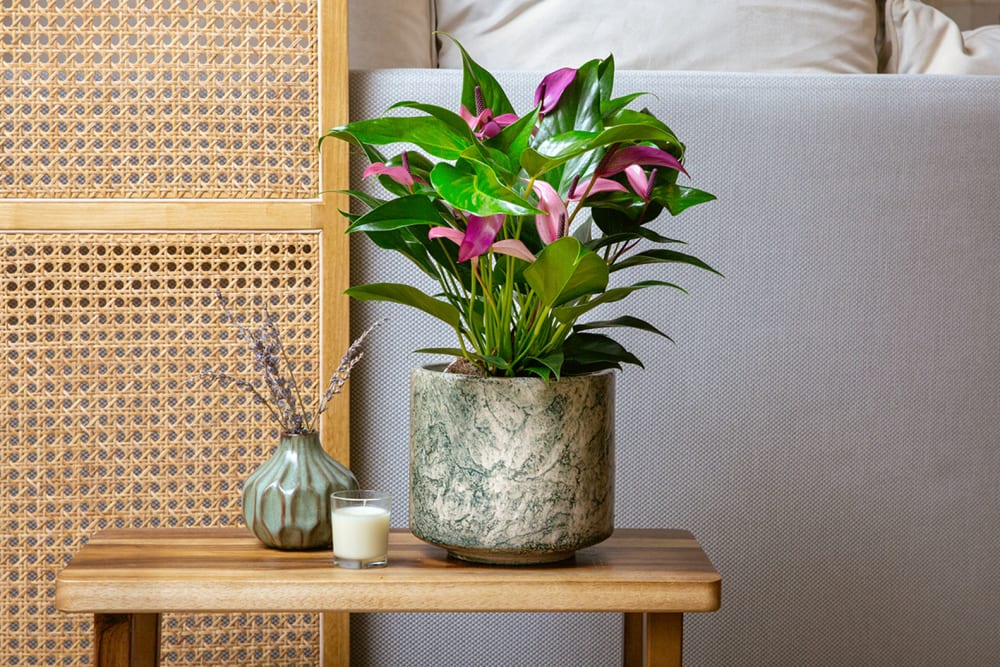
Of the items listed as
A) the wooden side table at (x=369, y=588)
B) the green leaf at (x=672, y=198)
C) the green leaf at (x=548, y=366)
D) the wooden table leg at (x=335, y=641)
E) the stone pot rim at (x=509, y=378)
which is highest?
the green leaf at (x=672, y=198)

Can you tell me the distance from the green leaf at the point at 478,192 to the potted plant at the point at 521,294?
0.02 meters

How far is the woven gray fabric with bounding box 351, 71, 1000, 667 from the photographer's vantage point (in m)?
1.37

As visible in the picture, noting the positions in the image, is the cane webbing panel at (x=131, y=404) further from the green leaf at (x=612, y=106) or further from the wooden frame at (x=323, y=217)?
the green leaf at (x=612, y=106)

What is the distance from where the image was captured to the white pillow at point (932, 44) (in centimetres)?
155

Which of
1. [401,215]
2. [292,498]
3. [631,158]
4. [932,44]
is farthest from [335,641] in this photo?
[932,44]

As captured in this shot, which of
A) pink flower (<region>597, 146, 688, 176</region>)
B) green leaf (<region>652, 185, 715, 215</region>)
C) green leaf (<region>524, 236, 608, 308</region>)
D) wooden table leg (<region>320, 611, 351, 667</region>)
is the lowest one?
wooden table leg (<region>320, 611, 351, 667</region>)

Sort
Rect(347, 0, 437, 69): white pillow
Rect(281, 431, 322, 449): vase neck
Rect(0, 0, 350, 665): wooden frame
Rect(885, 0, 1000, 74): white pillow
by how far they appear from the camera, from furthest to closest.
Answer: Rect(885, 0, 1000, 74): white pillow, Rect(347, 0, 437, 69): white pillow, Rect(0, 0, 350, 665): wooden frame, Rect(281, 431, 322, 449): vase neck

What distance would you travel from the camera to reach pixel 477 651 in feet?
4.48

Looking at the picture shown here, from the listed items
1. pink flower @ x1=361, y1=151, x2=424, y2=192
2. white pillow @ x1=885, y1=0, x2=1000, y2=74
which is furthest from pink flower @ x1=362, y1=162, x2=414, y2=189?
white pillow @ x1=885, y1=0, x2=1000, y2=74

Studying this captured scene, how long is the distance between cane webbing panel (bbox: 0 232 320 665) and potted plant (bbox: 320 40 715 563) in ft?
1.14

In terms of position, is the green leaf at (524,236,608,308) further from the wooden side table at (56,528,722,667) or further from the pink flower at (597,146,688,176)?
the wooden side table at (56,528,722,667)

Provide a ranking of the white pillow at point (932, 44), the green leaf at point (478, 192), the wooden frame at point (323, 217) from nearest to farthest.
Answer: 1. the green leaf at point (478, 192)
2. the wooden frame at point (323, 217)
3. the white pillow at point (932, 44)

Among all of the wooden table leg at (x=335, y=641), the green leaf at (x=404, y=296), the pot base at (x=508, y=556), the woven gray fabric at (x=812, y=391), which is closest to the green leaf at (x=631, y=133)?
the green leaf at (x=404, y=296)

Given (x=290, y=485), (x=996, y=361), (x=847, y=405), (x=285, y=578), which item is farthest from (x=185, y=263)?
(x=996, y=361)
